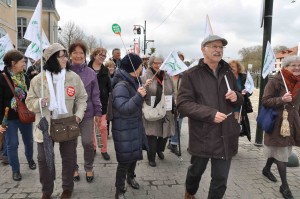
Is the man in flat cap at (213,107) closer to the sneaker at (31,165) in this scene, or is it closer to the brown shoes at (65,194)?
the brown shoes at (65,194)

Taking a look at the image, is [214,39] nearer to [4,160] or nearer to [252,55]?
[4,160]

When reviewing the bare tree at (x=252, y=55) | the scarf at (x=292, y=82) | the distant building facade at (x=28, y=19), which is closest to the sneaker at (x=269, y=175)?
the scarf at (x=292, y=82)

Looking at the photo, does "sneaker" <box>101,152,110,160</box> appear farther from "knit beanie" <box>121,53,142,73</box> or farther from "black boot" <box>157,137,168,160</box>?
"knit beanie" <box>121,53,142,73</box>

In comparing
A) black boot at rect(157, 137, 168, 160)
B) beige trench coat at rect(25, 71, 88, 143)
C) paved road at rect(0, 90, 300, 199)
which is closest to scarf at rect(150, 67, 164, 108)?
black boot at rect(157, 137, 168, 160)

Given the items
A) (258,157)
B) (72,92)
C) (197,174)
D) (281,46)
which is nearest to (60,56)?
(72,92)

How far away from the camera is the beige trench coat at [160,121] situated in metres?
5.35

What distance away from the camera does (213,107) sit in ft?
11.1

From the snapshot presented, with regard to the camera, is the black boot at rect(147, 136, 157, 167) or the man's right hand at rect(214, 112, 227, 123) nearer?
the man's right hand at rect(214, 112, 227, 123)

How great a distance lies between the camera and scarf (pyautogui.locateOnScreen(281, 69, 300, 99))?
14.0 ft

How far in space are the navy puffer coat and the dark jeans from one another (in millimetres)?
616

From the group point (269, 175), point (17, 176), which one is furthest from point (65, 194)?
point (269, 175)

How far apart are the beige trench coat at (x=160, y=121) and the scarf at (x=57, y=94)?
1795 mm

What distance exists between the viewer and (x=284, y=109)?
4320 mm

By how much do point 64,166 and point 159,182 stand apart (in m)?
1.45
